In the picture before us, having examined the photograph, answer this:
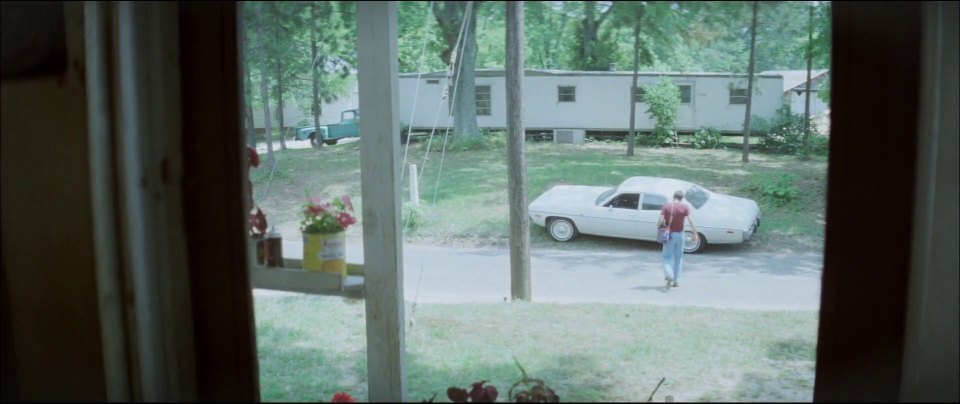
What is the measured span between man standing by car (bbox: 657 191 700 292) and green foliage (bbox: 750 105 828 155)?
1863mm

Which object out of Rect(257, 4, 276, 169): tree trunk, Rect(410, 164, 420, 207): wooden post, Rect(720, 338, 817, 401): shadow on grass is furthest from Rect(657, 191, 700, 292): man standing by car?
Rect(257, 4, 276, 169): tree trunk

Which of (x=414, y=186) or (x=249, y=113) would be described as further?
(x=414, y=186)

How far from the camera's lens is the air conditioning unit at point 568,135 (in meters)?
7.65

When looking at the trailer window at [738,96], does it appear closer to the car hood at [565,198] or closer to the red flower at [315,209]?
the car hood at [565,198]

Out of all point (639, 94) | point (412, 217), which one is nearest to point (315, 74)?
point (412, 217)

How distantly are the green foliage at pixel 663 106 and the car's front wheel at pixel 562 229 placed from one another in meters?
1.40

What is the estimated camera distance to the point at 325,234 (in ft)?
5.13

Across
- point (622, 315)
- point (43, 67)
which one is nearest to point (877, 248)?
point (43, 67)

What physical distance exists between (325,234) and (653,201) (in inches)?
207

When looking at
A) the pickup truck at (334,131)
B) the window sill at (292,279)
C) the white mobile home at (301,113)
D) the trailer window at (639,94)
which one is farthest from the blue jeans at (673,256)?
the window sill at (292,279)

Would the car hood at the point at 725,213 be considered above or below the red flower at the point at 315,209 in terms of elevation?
below

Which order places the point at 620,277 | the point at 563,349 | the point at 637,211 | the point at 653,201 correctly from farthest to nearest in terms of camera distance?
the point at 637,211 → the point at 653,201 → the point at 620,277 → the point at 563,349

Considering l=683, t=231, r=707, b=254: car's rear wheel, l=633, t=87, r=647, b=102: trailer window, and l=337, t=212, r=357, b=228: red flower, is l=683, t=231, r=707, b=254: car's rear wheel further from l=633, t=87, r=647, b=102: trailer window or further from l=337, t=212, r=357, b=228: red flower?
l=337, t=212, r=357, b=228: red flower

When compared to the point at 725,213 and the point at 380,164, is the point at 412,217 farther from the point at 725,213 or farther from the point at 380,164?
the point at 380,164
